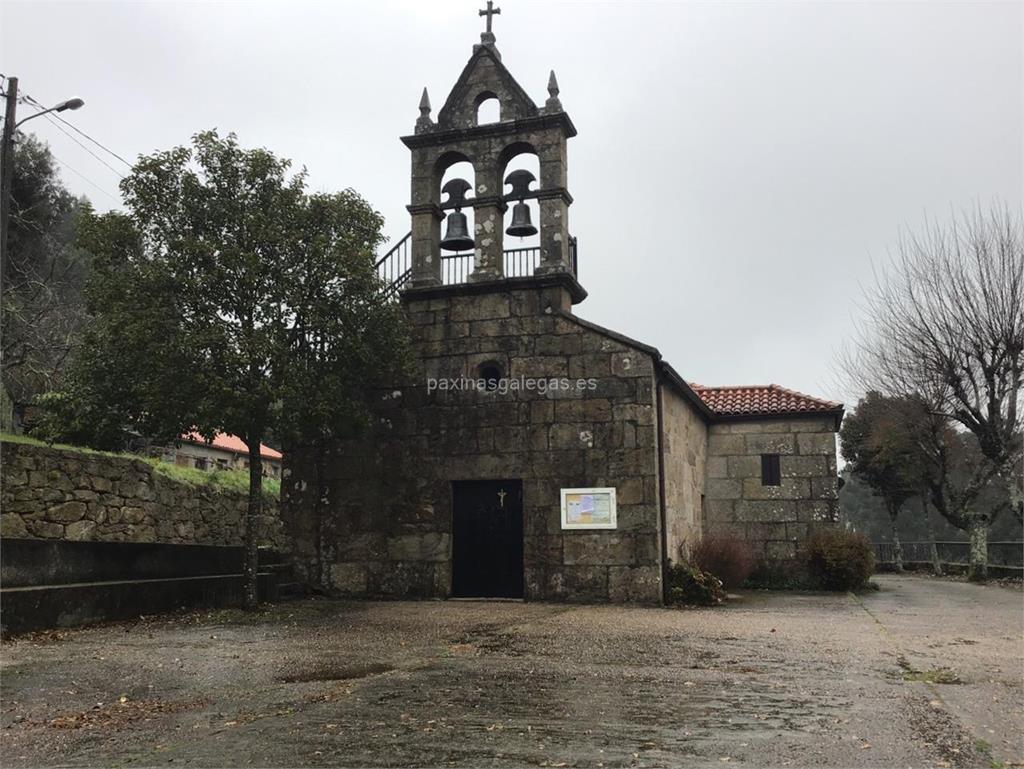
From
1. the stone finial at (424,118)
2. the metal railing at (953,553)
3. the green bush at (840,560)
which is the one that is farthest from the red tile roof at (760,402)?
the stone finial at (424,118)

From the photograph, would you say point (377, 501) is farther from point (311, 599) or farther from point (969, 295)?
point (969, 295)

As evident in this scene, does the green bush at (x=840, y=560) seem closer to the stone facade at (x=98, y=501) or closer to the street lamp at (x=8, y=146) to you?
the stone facade at (x=98, y=501)

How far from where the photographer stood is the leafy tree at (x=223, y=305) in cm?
1062

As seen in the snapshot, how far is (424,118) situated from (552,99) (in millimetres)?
2427

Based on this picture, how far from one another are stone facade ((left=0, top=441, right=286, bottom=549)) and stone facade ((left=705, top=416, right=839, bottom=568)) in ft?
33.1

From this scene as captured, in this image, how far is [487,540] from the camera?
1370 centimetres

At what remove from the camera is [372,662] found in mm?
7262

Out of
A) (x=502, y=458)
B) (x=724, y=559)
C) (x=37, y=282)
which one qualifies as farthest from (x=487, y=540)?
(x=37, y=282)

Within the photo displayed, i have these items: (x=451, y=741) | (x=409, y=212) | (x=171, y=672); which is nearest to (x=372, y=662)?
(x=171, y=672)

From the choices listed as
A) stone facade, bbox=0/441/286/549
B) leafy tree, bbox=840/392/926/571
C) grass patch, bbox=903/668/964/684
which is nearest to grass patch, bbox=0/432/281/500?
stone facade, bbox=0/441/286/549

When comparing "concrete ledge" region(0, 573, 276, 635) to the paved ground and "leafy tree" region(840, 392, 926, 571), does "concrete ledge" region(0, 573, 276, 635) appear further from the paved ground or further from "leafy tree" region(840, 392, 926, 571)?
"leafy tree" region(840, 392, 926, 571)

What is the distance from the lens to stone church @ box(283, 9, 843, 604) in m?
13.1

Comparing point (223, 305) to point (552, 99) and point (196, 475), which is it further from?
point (196, 475)

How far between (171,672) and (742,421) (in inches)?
594
